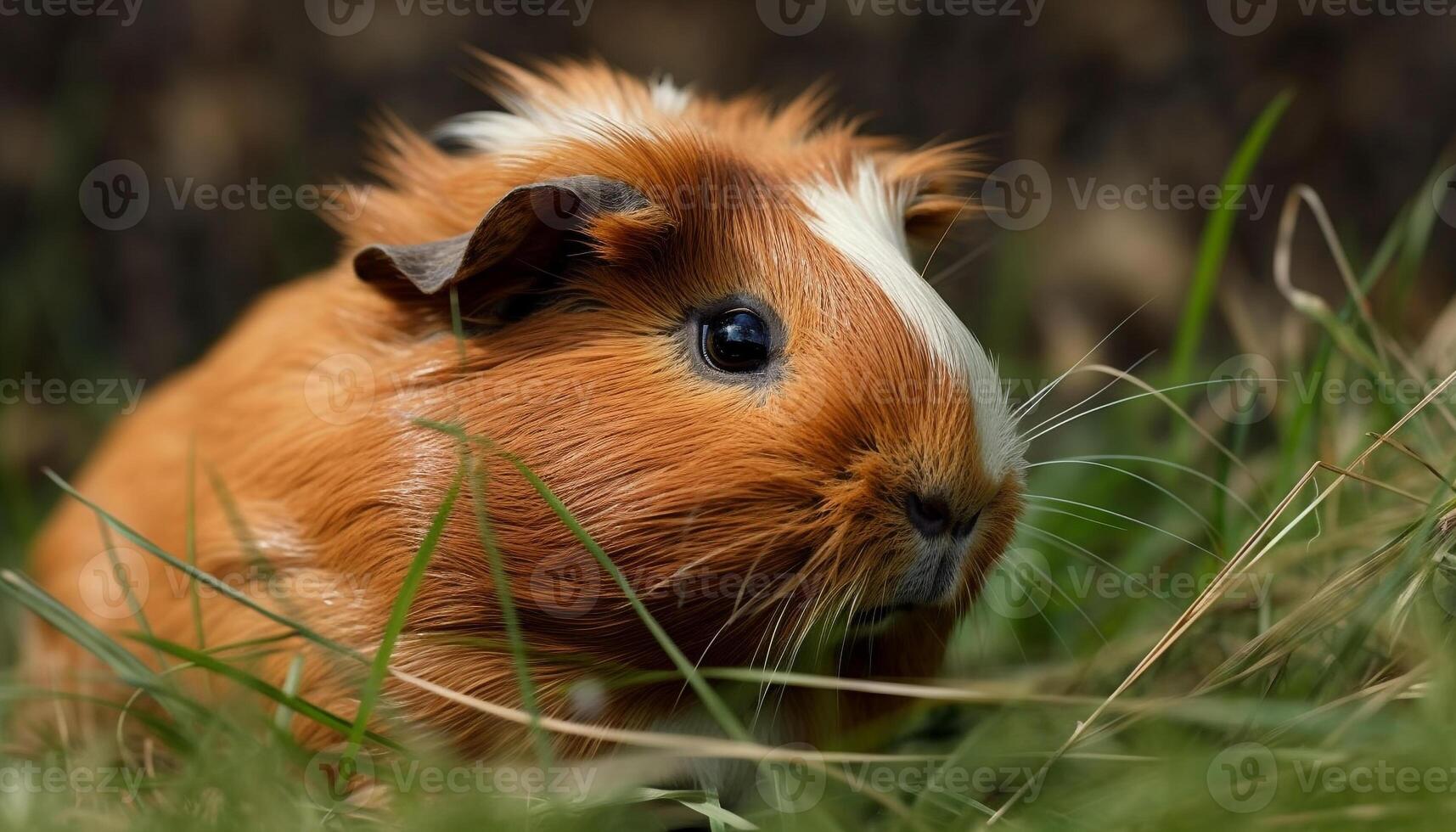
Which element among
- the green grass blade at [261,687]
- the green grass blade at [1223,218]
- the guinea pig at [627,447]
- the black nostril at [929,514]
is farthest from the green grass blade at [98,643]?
the green grass blade at [1223,218]

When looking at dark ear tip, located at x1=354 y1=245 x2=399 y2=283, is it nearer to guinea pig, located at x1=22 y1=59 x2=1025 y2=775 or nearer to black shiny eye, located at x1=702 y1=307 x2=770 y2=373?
guinea pig, located at x1=22 y1=59 x2=1025 y2=775

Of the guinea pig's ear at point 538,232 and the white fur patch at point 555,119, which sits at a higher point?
the white fur patch at point 555,119

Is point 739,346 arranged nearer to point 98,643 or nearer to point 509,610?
point 509,610

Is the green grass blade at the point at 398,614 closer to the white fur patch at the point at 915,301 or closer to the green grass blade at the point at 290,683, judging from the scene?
the green grass blade at the point at 290,683

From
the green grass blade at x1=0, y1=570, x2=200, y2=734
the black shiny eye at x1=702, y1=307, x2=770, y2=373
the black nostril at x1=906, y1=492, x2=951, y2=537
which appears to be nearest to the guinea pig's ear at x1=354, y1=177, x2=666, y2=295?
the black shiny eye at x1=702, y1=307, x2=770, y2=373

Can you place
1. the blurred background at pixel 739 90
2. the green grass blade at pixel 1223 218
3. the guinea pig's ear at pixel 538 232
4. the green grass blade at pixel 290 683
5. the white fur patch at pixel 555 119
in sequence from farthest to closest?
the blurred background at pixel 739 90
the green grass blade at pixel 1223 218
the white fur patch at pixel 555 119
the green grass blade at pixel 290 683
the guinea pig's ear at pixel 538 232
